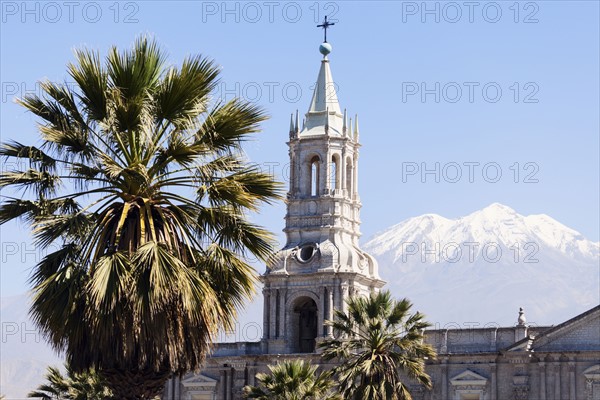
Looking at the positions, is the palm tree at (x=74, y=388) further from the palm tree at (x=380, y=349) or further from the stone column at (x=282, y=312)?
the stone column at (x=282, y=312)

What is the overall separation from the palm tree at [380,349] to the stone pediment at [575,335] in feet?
34.5

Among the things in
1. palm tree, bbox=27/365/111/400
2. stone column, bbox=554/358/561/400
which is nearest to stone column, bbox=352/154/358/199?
stone column, bbox=554/358/561/400

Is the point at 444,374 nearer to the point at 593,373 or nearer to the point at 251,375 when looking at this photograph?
A: the point at 593,373

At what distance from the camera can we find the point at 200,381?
70438 millimetres

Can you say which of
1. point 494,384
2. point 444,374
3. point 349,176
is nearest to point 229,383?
point 444,374

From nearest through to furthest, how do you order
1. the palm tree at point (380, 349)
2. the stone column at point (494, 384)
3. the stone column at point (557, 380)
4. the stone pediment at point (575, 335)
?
the palm tree at point (380, 349), the stone column at point (557, 380), the stone pediment at point (575, 335), the stone column at point (494, 384)

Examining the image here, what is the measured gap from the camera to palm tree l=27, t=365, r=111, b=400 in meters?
57.4

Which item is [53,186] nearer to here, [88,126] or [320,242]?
[88,126]

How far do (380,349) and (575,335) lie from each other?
14494 millimetres

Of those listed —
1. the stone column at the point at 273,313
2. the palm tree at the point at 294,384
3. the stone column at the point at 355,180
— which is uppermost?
the stone column at the point at 355,180

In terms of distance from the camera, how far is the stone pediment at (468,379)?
64.4 m

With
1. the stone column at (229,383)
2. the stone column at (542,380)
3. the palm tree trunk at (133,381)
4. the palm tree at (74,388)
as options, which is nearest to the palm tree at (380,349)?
the palm tree at (74,388)

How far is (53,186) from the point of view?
27.0 metres

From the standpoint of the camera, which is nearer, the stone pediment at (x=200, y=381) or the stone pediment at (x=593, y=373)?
the stone pediment at (x=593, y=373)
